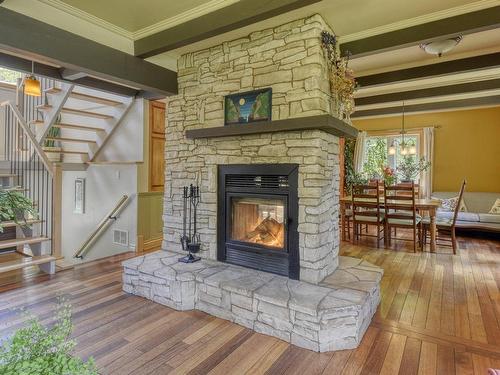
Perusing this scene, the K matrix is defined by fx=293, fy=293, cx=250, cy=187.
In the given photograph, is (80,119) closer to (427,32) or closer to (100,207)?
(100,207)

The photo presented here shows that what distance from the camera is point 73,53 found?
280 centimetres

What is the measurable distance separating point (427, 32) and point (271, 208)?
230 centimetres

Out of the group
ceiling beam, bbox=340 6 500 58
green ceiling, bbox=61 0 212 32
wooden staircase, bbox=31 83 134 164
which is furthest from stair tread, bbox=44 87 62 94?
ceiling beam, bbox=340 6 500 58

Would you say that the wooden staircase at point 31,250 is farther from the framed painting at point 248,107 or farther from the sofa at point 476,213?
the sofa at point 476,213

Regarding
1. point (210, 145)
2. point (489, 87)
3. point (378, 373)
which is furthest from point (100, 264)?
point (489, 87)

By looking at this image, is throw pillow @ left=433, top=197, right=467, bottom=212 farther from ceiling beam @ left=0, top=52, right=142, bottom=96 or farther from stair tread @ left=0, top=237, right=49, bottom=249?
stair tread @ left=0, top=237, right=49, bottom=249

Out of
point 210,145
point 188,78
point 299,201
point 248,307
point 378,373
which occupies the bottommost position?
point 378,373

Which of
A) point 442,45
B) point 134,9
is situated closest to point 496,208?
point 442,45

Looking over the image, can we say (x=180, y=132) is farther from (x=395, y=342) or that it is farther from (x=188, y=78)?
(x=395, y=342)

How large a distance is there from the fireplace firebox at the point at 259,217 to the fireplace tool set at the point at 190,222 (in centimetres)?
30

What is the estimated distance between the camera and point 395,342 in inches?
91.3

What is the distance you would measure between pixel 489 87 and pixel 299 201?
4.38m

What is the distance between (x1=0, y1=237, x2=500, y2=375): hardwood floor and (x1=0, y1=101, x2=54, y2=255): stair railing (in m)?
0.89

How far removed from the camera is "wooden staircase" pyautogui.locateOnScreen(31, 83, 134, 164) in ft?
15.0
